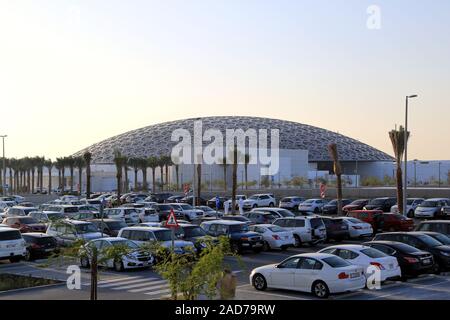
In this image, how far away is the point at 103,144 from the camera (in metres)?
151

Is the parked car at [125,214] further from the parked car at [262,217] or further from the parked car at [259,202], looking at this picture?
Result: the parked car at [259,202]

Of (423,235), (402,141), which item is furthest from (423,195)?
(423,235)

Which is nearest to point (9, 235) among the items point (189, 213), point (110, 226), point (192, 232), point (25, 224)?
point (110, 226)

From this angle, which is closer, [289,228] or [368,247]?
[368,247]

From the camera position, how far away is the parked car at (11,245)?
25281 millimetres

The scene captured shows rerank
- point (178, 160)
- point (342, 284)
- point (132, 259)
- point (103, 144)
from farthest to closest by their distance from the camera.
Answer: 1. point (103, 144)
2. point (178, 160)
3. point (132, 259)
4. point (342, 284)

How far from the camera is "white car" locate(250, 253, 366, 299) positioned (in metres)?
16.7

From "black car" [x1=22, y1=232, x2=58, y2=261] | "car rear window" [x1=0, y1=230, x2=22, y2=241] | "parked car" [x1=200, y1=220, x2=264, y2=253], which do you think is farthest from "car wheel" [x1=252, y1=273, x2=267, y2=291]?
"car rear window" [x1=0, y1=230, x2=22, y2=241]

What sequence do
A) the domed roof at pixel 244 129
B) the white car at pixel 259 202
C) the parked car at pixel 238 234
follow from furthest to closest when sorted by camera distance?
the domed roof at pixel 244 129
the white car at pixel 259 202
the parked car at pixel 238 234

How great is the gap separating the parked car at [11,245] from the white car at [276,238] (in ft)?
32.8

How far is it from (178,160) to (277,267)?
8747 cm

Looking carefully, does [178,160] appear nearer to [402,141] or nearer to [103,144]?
[103,144]

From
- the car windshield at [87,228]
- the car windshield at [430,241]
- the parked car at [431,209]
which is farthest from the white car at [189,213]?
the car windshield at [430,241]
